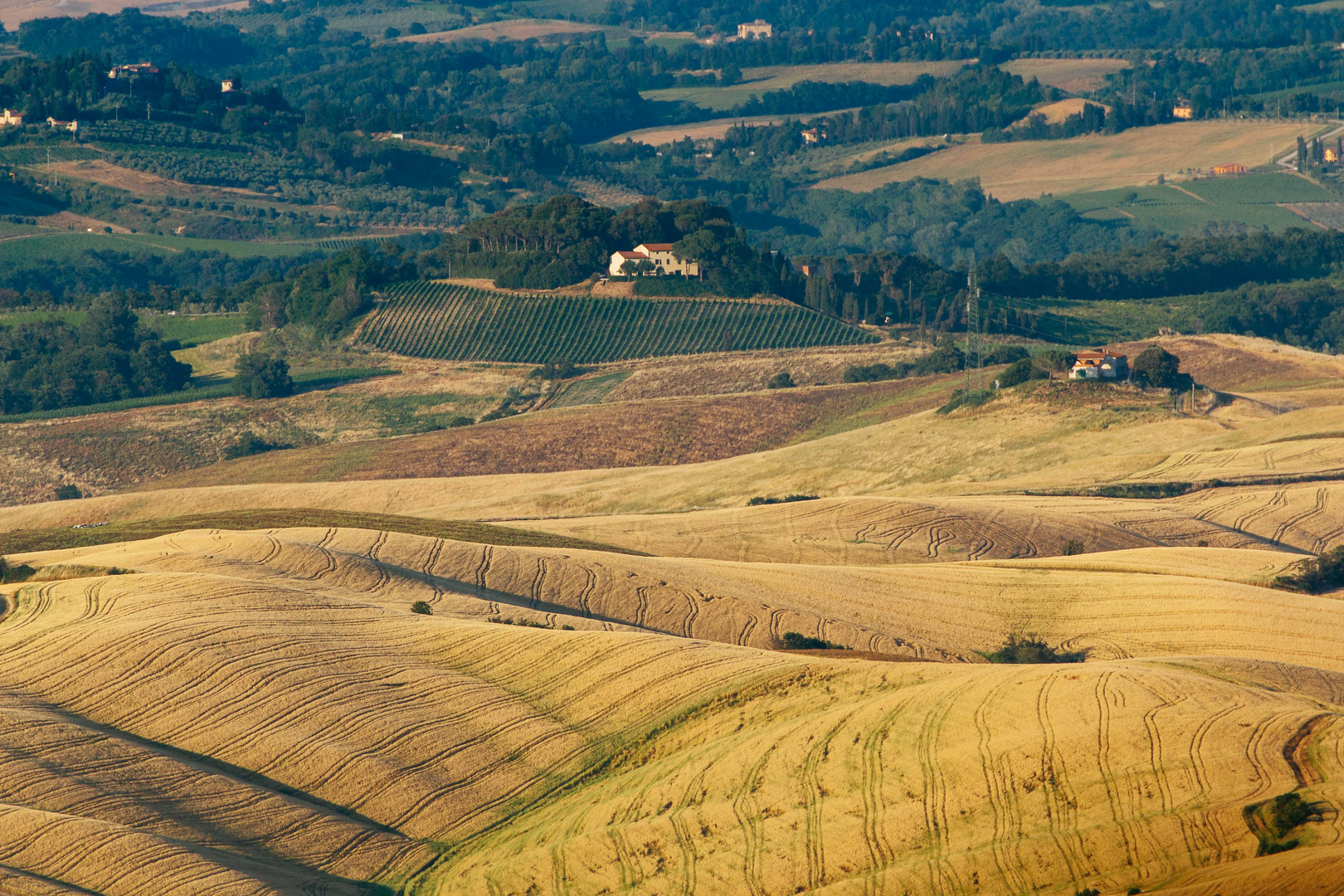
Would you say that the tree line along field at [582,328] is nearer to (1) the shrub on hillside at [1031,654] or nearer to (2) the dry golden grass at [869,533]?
(2) the dry golden grass at [869,533]

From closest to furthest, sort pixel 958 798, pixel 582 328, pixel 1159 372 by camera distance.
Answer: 1. pixel 958 798
2. pixel 1159 372
3. pixel 582 328

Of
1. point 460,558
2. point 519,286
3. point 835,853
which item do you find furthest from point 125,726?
point 519,286

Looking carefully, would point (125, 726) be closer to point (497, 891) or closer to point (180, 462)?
point (497, 891)

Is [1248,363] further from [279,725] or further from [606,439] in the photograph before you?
[279,725]

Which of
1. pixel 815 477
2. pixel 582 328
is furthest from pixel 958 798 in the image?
pixel 582 328

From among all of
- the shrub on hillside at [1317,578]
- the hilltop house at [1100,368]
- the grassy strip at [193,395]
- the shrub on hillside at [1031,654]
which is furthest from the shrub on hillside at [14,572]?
the grassy strip at [193,395]
